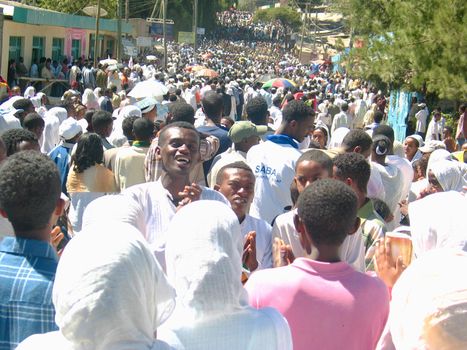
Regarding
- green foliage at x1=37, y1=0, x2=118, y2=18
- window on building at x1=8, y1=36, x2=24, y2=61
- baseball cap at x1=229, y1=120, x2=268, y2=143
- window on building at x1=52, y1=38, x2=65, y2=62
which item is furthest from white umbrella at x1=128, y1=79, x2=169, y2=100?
green foliage at x1=37, y1=0, x2=118, y2=18

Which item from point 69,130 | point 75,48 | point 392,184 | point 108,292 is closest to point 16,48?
point 75,48

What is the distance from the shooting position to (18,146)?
239 inches

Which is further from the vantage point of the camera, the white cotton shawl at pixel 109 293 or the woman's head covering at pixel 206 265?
the woman's head covering at pixel 206 265

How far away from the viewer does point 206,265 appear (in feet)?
8.54

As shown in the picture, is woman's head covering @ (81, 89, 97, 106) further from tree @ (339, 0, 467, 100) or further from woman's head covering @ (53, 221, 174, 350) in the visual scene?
woman's head covering @ (53, 221, 174, 350)

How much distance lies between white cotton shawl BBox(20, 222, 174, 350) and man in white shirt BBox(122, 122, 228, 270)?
1.59 m

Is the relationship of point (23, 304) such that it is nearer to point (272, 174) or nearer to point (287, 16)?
point (272, 174)

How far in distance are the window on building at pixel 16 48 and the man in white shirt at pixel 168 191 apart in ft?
84.7

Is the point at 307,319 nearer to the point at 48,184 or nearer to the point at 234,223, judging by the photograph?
the point at 234,223

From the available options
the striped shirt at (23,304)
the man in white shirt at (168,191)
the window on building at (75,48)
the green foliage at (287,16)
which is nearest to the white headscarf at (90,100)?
the man in white shirt at (168,191)

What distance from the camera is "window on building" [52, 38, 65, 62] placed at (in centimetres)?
3500

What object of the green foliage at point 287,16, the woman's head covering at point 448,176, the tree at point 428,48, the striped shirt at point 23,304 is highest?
the green foliage at point 287,16

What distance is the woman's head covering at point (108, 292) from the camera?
2277 mm

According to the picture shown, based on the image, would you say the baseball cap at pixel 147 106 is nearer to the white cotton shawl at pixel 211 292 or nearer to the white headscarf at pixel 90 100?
the white headscarf at pixel 90 100
